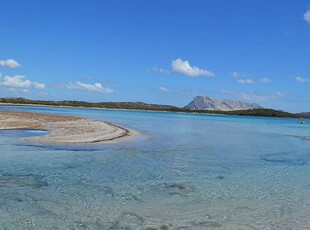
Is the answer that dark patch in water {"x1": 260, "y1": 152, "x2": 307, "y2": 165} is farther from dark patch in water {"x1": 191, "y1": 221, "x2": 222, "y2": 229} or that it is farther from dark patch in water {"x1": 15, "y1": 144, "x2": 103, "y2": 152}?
dark patch in water {"x1": 191, "y1": 221, "x2": 222, "y2": 229}

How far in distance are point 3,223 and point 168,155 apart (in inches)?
632

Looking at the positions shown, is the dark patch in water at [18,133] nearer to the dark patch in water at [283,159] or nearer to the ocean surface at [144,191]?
the ocean surface at [144,191]

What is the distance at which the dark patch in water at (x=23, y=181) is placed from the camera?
13905mm

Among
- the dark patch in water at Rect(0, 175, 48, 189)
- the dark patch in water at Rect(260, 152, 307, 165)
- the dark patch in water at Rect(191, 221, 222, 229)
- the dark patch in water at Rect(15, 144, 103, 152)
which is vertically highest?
the dark patch in water at Rect(15, 144, 103, 152)

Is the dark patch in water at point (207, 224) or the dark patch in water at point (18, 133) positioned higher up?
the dark patch in water at point (18, 133)

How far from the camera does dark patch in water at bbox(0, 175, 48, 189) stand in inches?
547

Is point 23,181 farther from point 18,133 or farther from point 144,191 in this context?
point 18,133

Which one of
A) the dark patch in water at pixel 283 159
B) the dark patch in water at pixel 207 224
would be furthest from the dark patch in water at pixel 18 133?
the dark patch in water at pixel 207 224

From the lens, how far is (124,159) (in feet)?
72.1

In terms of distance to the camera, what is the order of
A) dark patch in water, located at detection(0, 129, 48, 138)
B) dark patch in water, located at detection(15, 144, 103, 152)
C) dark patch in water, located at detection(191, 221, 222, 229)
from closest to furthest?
1. dark patch in water, located at detection(191, 221, 222, 229)
2. dark patch in water, located at detection(15, 144, 103, 152)
3. dark patch in water, located at detection(0, 129, 48, 138)

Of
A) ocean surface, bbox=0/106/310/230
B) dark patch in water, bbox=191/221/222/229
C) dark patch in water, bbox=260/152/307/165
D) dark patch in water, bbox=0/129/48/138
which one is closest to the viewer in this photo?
dark patch in water, bbox=191/221/222/229

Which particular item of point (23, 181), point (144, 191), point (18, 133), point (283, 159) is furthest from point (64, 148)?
point (283, 159)

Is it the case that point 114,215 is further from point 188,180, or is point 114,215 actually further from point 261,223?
point 188,180

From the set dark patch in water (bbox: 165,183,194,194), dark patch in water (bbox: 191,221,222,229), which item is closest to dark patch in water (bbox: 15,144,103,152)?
dark patch in water (bbox: 165,183,194,194)
